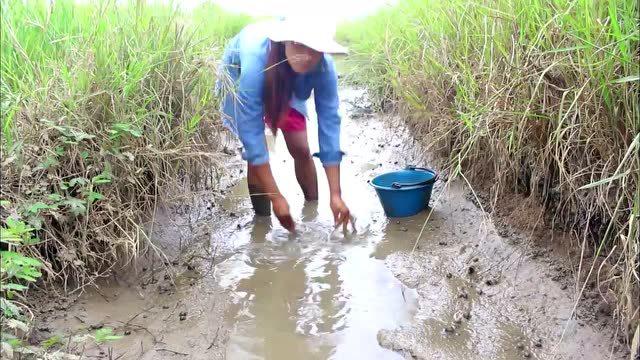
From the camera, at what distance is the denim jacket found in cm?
305

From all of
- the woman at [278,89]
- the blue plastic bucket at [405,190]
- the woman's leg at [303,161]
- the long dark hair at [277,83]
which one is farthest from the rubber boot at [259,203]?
the blue plastic bucket at [405,190]

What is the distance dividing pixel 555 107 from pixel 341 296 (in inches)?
49.1

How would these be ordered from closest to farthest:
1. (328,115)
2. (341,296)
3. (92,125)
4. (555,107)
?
(555,107) → (92,125) → (341,296) → (328,115)

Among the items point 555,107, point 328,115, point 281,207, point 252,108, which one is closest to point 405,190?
point 328,115

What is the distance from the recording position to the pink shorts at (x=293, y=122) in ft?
11.8

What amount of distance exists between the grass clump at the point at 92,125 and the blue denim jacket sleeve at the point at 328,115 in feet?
2.02

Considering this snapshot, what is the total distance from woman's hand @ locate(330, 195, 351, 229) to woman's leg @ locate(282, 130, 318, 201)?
63cm

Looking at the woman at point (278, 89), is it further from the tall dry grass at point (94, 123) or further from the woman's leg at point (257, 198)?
the tall dry grass at point (94, 123)

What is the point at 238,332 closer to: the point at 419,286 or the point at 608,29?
the point at 419,286

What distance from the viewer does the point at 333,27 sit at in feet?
9.87

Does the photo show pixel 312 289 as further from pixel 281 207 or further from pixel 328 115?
pixel 328 115

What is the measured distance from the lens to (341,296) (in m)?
2.71

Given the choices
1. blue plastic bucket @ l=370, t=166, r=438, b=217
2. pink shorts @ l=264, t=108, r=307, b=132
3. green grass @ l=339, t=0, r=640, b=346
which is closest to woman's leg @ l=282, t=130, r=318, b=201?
pink shorts @ l=264, t=108, r=307, b=132

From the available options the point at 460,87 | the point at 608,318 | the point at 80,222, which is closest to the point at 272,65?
the point at 460,87
